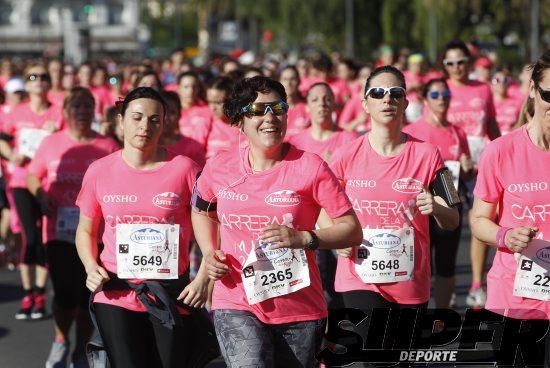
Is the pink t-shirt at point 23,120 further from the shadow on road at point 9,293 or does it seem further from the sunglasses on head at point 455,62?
the sunglasses on head at point 455,62

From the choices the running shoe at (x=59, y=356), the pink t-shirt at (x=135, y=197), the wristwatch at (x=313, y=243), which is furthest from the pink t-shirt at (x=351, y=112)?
the wristwatch at (x=313, y=243)

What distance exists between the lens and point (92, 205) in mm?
6484

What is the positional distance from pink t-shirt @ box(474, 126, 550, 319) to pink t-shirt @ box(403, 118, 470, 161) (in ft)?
12.3

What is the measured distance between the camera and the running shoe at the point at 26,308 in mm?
10531

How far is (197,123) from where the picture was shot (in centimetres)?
1132

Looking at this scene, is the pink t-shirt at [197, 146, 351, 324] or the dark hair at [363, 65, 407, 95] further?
the dark hair at [363, 65, 407, 95]

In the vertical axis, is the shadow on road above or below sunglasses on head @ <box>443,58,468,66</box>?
below

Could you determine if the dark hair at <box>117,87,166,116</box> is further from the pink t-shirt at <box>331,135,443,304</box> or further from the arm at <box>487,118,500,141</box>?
the arm at <box>487,118,500,141</box>

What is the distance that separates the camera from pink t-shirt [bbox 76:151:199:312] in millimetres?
6375

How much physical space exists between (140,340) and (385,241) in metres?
1.39

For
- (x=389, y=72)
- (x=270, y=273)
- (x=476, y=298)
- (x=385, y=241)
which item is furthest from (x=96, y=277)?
(x=476, y=298)

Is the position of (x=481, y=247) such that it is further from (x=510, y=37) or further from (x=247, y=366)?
(x=510, y=37)

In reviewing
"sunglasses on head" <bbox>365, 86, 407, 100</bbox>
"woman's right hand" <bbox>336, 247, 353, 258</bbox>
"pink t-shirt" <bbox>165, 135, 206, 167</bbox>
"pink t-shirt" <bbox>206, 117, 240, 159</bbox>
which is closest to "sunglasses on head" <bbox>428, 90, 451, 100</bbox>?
"pink t-shirt" <bbox>165, 135, 206, 167</bbox>

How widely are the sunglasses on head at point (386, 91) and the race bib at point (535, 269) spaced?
155cm
